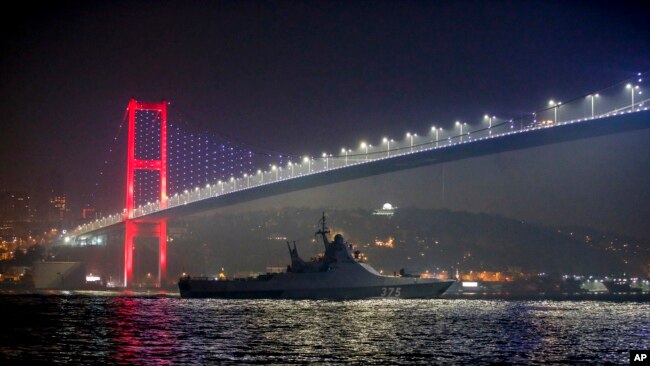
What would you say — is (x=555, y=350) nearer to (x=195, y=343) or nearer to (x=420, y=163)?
(x=195, y=343)

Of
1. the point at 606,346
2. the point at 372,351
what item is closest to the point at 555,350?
the point at 606,346

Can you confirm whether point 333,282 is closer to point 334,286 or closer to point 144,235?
point 334,286

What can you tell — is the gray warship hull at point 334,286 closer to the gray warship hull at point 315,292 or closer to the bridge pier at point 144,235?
the gray warship hull at point 315,292

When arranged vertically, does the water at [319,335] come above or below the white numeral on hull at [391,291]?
below

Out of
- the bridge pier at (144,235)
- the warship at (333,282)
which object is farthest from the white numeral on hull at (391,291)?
the bridge pier at (144,235)

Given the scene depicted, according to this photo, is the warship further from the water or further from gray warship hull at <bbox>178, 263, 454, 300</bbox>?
the water

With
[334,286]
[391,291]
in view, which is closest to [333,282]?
[334,286]
